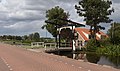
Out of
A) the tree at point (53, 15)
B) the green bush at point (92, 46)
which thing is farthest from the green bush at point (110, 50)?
the tree at point (53, 15)

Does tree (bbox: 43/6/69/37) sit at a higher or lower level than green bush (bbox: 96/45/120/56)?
higher

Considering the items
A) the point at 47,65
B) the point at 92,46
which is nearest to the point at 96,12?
the point at 92,46

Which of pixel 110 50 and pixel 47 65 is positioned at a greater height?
pixel 110 50

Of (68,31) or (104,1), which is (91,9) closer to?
(104,1)

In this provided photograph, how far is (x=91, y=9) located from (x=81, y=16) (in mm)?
3900

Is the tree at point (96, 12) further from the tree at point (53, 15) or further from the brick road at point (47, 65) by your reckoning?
the brick road at point (47, 65)

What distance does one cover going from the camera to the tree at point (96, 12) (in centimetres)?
7525

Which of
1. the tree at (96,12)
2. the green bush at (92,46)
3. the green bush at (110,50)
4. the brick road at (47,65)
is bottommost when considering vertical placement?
the brick road at (47,65)

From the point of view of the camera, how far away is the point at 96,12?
74.4 m

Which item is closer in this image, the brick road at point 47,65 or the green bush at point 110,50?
the brick road at point 47,65

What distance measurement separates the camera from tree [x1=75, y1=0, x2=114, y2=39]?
75.2 m

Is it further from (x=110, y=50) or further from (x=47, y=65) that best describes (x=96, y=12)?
(x=47, y=65)

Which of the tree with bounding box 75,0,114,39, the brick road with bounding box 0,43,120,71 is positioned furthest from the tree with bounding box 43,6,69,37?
the brick road with bounding box 0,43,120,71

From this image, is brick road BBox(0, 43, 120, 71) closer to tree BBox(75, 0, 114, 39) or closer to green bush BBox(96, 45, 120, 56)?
green bush BBox(96, 45, 120, 56)
